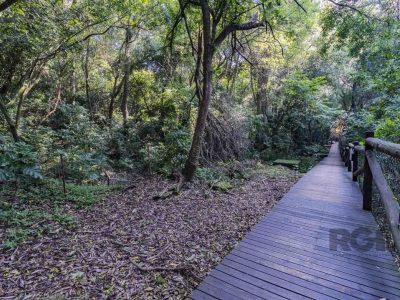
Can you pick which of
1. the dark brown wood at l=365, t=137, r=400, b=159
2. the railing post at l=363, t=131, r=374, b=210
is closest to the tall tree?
the railing post at l=363, t=131, r=374, b=210

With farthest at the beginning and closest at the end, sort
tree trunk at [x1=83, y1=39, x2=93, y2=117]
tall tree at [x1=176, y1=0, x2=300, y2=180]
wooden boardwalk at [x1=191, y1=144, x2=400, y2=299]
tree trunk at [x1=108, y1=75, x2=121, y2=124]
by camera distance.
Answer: tree trunk at [x1=108, y1=75, x2=121, y2=124] < tree trunk at [x1=83, y1=39, x2=93, y2=117] < tall tree at [x1=176, y1=0, x2=300, y2=180] < wooden boardwalk at [x1=191, y1=144, x2=400, y2=299]

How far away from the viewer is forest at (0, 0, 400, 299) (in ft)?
9.76

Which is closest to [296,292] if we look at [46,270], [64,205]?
[46,270]

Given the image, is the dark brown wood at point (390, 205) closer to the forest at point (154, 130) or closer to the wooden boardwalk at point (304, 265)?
the wooden boardwalk at point (304, 265)

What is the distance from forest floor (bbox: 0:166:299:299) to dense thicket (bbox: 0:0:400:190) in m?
1.38

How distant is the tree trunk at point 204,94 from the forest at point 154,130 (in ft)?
0.11

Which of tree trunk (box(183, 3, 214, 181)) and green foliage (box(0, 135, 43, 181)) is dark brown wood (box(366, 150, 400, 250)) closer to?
tree trunk (box(183, 3, 214, 181))

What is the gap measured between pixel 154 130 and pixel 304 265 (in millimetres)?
8048

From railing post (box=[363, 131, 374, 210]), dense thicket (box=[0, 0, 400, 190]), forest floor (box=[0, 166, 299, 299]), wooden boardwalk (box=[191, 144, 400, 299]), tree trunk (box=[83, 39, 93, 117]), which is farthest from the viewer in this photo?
tree trunk (box=[83, 39, 93, 117])

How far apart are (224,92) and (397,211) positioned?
7.97 metres

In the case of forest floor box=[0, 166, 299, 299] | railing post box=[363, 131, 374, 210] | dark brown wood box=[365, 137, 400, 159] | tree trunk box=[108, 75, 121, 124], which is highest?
tree trunk box=[108, 75, 121, 124]

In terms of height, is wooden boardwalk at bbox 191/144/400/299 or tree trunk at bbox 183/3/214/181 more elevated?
tree trunk at bbox 183/3/214/181

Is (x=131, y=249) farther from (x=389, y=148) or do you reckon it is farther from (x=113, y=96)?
(x=113, y=96)

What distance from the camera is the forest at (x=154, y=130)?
297cm
